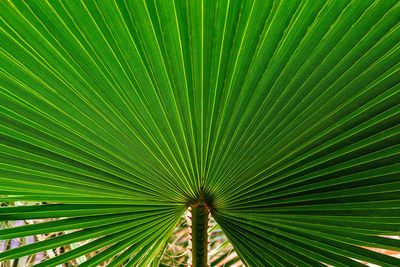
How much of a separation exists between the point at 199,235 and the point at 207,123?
0.37 metres

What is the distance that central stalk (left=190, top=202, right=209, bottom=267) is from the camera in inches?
43.1

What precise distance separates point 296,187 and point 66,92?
0.70 meters

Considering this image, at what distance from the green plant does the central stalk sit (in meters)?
0.01

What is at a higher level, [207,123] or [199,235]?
[207,123]

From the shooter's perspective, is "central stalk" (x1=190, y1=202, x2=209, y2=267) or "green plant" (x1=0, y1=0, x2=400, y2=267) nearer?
"green plant" (x1=0, y1=0, x2=400, y2=267)

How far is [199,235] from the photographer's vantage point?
1097 millimetres

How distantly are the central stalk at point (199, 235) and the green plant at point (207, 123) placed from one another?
13 millimetres

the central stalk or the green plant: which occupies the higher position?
the green plant

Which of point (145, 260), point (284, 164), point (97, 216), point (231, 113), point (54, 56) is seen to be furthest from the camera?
point (145, 260)

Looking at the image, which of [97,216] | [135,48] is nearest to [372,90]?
[135,48]

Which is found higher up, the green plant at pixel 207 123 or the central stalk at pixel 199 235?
the green plant at pixel 207 123

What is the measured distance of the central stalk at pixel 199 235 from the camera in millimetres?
1095

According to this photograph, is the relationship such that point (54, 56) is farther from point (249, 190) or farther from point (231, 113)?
point (249, 190)

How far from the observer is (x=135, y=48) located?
0.77 meters
